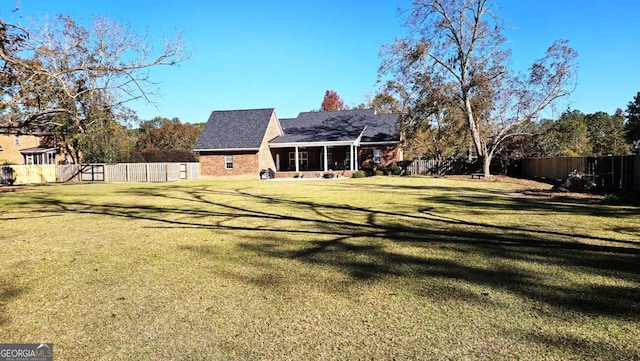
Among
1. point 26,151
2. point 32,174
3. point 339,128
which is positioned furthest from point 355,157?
point 26,151

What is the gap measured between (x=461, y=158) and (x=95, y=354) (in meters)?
35.5

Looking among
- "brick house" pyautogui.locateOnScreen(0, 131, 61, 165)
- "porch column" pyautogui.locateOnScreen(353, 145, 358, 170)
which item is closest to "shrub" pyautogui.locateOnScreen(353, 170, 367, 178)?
"porch column" pyautogui.locateOnScreen(353, 145, 358, 170)

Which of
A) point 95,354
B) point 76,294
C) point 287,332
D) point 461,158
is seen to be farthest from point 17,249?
point 461,158

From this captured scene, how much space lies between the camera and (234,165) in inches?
1312

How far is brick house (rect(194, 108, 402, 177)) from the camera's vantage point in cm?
3278

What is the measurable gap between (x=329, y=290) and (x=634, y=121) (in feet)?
164

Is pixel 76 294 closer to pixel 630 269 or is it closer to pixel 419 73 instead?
pixel 630 269

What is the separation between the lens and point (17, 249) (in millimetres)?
6477

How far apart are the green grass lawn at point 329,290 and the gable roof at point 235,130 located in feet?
82.3

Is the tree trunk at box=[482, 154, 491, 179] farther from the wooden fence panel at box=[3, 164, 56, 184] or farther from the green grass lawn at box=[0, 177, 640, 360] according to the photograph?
the wooden fence panel at box=[3, 164, 56, 184]

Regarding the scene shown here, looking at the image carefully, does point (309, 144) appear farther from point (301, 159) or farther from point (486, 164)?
point (486, 164)

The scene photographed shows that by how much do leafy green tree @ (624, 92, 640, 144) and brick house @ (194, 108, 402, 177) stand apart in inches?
924

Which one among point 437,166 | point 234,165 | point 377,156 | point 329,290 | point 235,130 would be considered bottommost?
point 329,290

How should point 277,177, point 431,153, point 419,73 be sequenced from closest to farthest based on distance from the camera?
1. point 419,73
2. point 277,177
3. point 431,153
